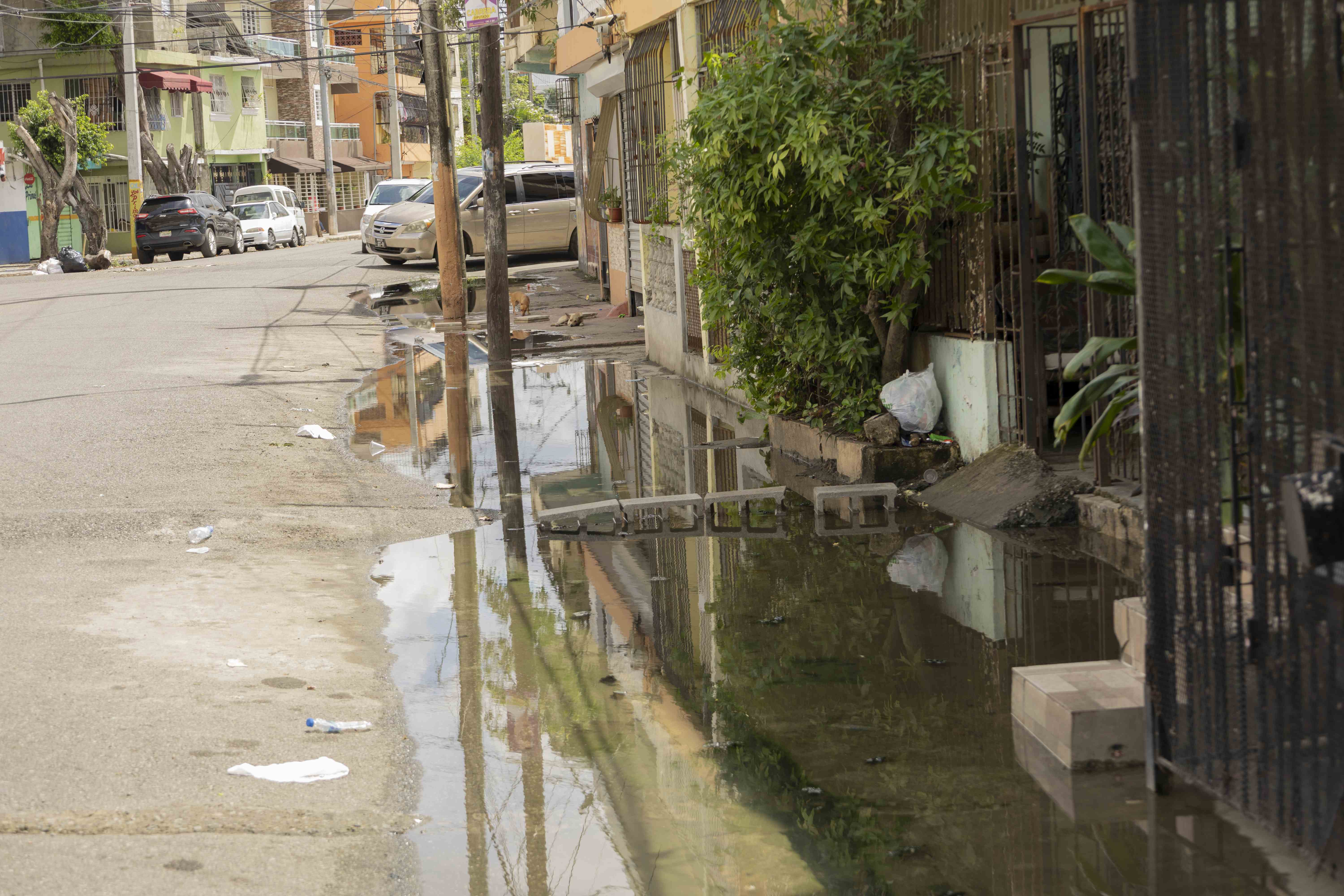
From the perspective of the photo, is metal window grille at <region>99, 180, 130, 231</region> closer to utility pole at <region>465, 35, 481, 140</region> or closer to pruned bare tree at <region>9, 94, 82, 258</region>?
pruned bare tree at <region>9, 94, 82, 258</region>

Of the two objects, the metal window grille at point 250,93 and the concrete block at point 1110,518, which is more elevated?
the metal window grille at point 250,93

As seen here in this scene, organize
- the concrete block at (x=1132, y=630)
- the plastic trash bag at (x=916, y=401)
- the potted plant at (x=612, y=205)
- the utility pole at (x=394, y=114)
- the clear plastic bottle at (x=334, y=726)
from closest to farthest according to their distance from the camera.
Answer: the concrete block at (x=1132, y=630) < the clear plastic bottle at (x=334, y=726) < the plastic trash bag at (x=916, y=401) < the potted plant at (x=612, y=205) < the utility pole at (x=394, y=114)

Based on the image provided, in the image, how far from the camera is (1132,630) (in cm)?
425

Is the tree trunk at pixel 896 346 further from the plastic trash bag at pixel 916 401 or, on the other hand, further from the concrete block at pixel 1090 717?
the concrete block at pixel 1090 717

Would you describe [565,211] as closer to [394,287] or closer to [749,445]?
[394,287]

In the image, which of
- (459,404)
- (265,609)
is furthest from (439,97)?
(265,609)

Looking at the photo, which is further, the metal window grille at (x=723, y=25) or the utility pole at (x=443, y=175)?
the utility pole at (x=443, y=175)

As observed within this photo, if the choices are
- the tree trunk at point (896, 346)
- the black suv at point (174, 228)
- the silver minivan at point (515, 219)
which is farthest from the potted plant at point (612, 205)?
the black suv at point (174, 228)

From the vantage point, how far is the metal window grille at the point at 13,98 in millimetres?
43531

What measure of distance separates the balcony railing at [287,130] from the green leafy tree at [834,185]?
2068 inches

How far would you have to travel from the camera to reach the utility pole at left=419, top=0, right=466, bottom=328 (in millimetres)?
18125

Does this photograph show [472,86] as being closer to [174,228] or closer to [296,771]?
[174,228]

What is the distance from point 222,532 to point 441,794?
12.2ft

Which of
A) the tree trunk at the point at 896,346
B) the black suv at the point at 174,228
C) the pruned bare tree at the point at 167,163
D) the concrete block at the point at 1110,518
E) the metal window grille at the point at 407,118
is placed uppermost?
the metal window grille at the point at 407,118
